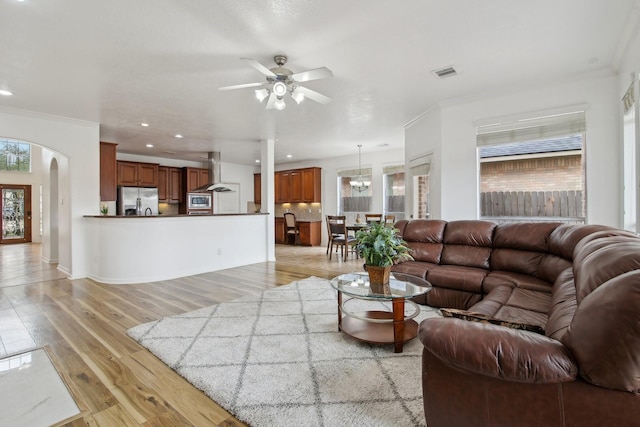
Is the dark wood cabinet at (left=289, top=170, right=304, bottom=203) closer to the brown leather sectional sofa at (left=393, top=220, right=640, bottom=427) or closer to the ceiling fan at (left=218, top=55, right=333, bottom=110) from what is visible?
the ceiling fan at (left=218, top=55, right=333, bottom=110)

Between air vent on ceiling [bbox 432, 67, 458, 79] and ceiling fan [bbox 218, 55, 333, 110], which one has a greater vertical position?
air vent on ceiling [bbox 432, 67, 458, 79]

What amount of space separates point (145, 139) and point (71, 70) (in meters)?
3.30

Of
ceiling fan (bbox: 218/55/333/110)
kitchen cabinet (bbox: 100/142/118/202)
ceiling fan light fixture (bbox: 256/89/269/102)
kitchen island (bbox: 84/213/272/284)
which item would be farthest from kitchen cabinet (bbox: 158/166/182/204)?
ceiling fan light fixture (bbox: 256/89/269/102)

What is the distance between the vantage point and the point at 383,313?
2805 mm

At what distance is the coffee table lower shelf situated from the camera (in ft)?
7.59

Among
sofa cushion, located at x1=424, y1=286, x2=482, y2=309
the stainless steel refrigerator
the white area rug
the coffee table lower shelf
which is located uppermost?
the stainless steel refrigerator

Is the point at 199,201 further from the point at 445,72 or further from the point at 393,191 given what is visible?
the point at 445,72

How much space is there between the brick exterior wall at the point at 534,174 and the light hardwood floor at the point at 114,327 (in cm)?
271

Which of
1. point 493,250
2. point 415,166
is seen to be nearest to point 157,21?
point 493,250

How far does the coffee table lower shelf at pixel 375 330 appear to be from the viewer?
2.31 metres

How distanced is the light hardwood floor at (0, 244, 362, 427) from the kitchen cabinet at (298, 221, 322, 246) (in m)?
2.89

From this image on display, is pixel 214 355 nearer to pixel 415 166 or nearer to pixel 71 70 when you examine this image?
pixel 71 70

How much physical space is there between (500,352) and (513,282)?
2016 millimetres

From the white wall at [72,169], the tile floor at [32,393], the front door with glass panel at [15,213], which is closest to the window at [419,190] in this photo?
the tile floor at [32,393]
